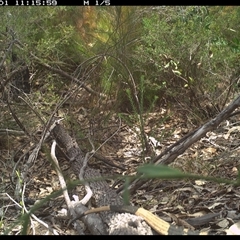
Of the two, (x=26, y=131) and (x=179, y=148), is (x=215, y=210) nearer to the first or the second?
(x=179, y=148)

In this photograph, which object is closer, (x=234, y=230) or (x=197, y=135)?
(x=234, y=230)

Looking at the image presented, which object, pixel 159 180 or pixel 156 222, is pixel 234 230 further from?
pixel 159 180

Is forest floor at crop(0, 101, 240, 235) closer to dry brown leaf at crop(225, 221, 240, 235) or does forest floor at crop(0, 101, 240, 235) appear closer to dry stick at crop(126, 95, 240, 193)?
dry brown leaf at crop(225, 221, 240, 235)

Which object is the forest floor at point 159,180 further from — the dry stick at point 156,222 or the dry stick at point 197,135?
the dry stick at point 156,222

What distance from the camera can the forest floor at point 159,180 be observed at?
88.4 inches

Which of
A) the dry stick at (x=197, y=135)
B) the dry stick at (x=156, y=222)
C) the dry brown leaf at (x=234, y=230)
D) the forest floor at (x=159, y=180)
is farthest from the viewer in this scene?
the dry stick at (x=197, y=135)

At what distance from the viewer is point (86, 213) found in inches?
79.3

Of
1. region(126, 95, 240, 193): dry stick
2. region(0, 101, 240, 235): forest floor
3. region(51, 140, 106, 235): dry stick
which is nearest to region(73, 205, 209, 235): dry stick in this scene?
region(51, 140, 106, 235): dry stick

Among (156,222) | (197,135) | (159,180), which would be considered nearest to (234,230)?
Answer: (156,222)

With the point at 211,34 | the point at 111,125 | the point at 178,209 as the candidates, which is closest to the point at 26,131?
the point at 111,125

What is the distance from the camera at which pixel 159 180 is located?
2.75 m

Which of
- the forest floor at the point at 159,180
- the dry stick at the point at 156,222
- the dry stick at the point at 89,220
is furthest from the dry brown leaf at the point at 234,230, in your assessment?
the dry stick at the point at 89,220

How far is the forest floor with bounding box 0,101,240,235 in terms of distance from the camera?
225 cm

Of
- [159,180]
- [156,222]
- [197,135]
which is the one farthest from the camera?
[159,180]
